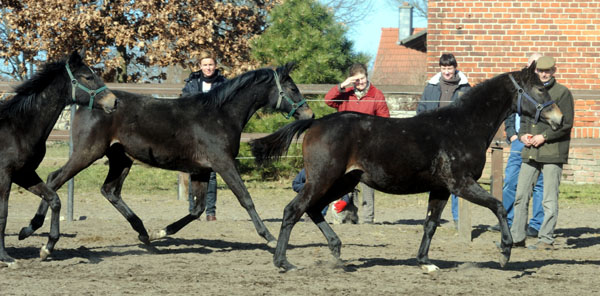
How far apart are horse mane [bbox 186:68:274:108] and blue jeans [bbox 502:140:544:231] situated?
2749 mm

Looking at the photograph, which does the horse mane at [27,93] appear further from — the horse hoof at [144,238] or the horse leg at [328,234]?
the horse leg at [328,234]

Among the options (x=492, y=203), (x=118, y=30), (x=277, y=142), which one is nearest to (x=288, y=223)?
(x=277, y=142)

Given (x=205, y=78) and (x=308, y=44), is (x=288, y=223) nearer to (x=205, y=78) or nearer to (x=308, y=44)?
(x=205, y=78)

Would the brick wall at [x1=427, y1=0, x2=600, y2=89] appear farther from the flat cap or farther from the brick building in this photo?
the flat cap

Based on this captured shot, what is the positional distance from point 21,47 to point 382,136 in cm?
1335

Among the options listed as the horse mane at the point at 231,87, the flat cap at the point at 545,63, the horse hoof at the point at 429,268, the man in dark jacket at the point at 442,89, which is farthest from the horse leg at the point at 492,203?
the man in dark jacket at the point at 442,89

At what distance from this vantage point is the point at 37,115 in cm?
690

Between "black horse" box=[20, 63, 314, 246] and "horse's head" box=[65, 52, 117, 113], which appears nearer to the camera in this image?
"horse's head" box=[65, 52, 117, 113]

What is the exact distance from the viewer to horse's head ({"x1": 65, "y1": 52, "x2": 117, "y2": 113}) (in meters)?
7.05

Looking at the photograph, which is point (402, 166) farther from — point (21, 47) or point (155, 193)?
point (21, 47)

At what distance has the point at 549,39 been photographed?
47.0ft

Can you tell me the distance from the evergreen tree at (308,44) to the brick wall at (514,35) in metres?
1.84

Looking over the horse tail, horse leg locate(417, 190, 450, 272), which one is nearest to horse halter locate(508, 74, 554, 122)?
horse leg locate(417, 190, 450, 272)

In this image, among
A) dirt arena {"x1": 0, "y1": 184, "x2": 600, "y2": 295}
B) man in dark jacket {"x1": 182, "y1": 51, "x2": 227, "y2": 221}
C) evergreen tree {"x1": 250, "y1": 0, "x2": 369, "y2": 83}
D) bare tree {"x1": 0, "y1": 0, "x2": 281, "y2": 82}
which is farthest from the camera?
bare tree {"x1": 0, "y1": 0, "x2": 281, "y2": 82}
